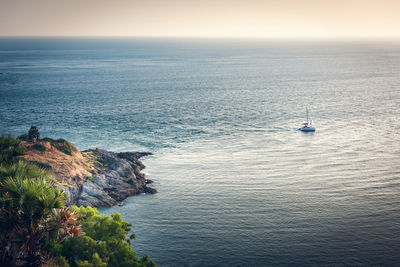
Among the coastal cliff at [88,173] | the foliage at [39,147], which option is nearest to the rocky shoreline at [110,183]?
the coastal cliff at [88,173]

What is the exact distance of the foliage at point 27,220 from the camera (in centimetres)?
2439

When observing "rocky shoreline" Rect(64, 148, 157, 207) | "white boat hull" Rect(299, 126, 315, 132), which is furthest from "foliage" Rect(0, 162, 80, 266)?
"white boat hull" Rect(299, 126, 315, 132)

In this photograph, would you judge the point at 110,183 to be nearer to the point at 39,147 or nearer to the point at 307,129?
the point at 39,147

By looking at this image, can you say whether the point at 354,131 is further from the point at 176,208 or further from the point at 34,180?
the point at 34,180

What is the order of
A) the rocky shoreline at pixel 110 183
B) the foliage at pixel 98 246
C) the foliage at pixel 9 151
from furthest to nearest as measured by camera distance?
the rocky shoreline at pixel 110 183 → the foliage at pixel 9 151 → the foliage at pixel 98 246

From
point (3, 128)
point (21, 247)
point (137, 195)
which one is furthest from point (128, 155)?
point (21, 247)

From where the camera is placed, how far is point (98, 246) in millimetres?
34969

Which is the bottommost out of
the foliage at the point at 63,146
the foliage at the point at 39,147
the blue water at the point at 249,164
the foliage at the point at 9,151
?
the blue water at the point at 249,164

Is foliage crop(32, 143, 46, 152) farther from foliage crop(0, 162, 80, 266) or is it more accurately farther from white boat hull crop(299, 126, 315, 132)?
white boat hull crop(299, 126, 315, 132)

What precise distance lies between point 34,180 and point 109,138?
69865mm

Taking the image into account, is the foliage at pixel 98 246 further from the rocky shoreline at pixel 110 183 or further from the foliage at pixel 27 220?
the rocky shoreline at pixel 110 183

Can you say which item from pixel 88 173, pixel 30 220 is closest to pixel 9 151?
pixel 30 220

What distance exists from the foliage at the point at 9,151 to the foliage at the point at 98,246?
709 cm

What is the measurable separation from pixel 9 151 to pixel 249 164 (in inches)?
2073
